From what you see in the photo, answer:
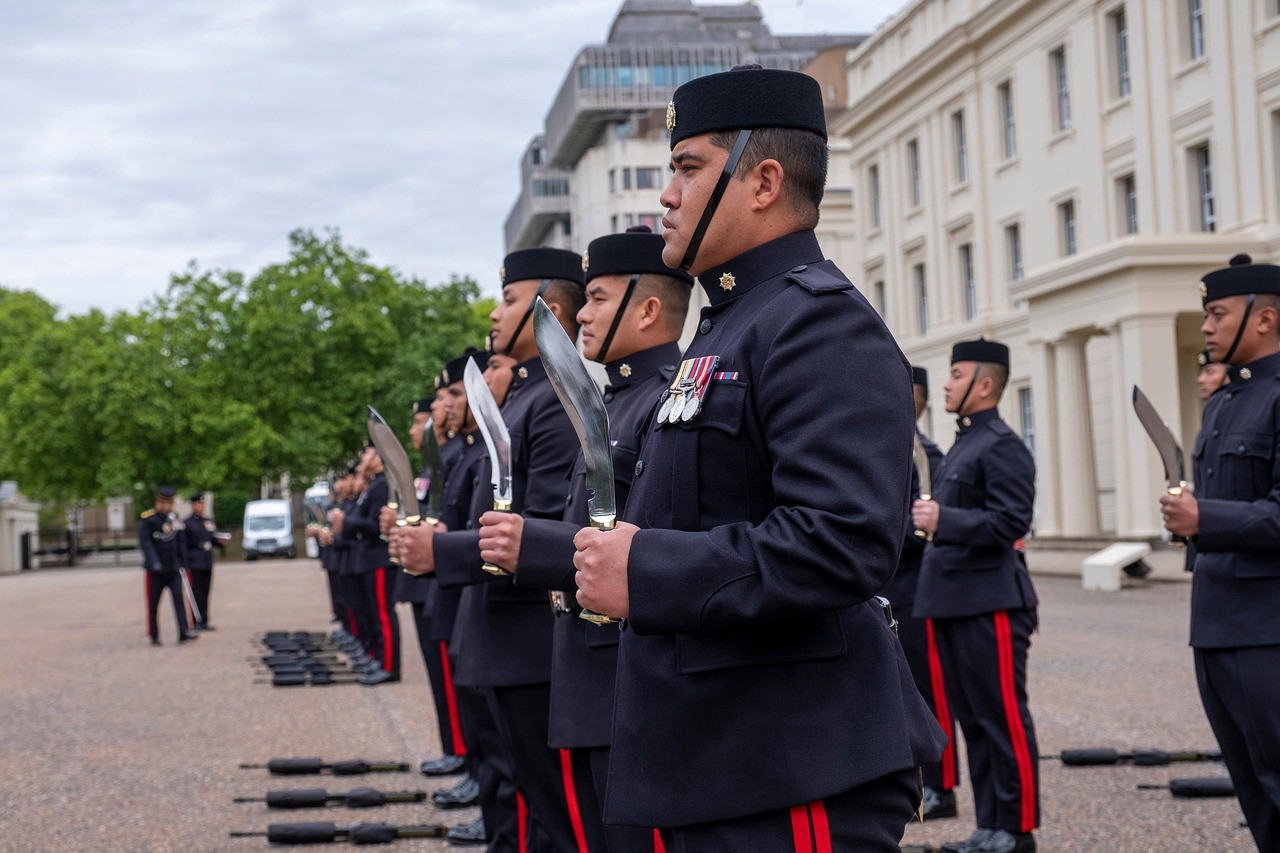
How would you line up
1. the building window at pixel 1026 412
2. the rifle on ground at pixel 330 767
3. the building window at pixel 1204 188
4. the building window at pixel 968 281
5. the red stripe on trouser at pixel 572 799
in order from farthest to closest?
the building window at pixel 968 281 → the building window at pixel 1026 412 → the building window at pixel 1204 188 → the rifle on ground at pixel 330 767 → the red stripe on trouser at pixel 572 799

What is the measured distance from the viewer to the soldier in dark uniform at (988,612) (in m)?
7.04

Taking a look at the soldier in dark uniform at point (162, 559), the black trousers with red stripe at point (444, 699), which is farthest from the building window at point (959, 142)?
the black trousers with red stripe at point (444, 699)

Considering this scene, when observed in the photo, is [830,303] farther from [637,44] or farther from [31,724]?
[637,44]

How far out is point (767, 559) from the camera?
2809 mm

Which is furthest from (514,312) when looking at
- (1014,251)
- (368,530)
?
(1014,251)

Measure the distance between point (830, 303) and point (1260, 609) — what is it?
10.4 ft

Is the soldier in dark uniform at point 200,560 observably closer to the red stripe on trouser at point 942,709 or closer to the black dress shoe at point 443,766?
the black dress shoe at point 443,766

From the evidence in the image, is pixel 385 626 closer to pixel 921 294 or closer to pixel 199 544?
pixel 199 544

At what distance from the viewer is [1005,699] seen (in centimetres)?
720

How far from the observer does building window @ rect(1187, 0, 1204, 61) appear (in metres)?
32.5

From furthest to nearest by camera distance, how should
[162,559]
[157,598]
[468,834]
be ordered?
[162,559] → [157,598] → [468,834]

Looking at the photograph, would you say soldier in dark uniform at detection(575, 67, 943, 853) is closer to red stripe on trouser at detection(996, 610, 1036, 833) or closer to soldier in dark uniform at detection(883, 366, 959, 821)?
→ red stripe on trouser at detection(996, 610, 1036, 833)

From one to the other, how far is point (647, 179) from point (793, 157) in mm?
84321

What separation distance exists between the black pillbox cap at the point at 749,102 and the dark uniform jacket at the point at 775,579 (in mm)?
305
